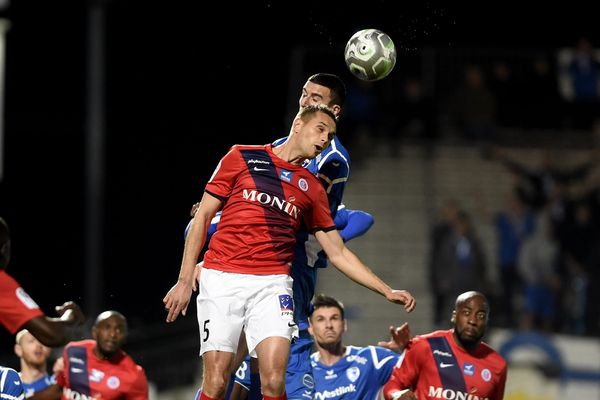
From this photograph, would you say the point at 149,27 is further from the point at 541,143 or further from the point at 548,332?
the point at 548,332

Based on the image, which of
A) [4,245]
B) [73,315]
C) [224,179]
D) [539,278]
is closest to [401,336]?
[224,179]

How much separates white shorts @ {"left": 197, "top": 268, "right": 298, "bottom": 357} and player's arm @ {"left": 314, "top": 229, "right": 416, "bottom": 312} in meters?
0.45

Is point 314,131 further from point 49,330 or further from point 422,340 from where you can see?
point 422,340

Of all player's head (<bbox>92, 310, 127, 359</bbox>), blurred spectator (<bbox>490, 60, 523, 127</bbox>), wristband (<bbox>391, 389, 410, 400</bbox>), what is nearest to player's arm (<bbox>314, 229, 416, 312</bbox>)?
wristband (<bbox>391, 389, 410, 400</bbox>)

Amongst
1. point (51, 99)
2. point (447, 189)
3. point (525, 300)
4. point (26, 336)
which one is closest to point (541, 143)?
point (447, 189)

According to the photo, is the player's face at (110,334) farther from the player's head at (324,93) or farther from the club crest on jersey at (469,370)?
the club crest on jersey at (469,370)

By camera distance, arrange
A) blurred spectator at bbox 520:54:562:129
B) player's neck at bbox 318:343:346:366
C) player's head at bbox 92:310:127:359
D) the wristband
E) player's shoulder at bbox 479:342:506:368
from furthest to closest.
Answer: blurred spectator at bbox 520:54:562:129 < player's head at bbox 92:310:127:359 < player's neck at bbox 318:343:346:366 < player's shoulder at bbox 479:342:506:368 < the wristband

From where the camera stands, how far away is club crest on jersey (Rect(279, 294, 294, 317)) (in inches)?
315

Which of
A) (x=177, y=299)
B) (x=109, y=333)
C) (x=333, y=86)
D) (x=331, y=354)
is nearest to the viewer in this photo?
(x=177, y=299)

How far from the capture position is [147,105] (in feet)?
87.1

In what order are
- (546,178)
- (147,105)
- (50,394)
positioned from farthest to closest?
(147,105), (546,178), (50,394)

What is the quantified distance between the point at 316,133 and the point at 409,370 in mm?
2322

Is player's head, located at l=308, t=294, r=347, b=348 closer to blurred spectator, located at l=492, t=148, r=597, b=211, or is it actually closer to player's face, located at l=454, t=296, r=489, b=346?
player's face, located at l=454, t=296, r=489, b=346

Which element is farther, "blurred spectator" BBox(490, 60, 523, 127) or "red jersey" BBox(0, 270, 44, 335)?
"blurred spectator" BBox(490, 60, 523, 127)
